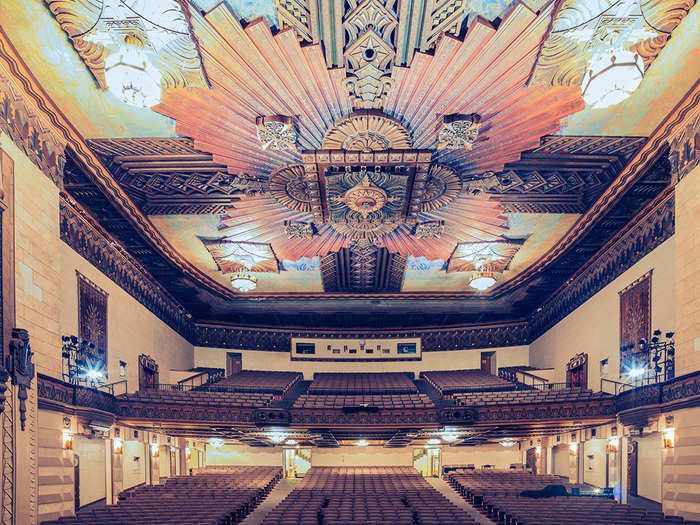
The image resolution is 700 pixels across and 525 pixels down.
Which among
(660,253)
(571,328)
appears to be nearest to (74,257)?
(660,253)

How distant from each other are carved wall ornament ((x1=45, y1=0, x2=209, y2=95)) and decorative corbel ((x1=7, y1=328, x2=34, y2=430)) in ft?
10.7

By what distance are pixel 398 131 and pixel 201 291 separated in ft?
37.1

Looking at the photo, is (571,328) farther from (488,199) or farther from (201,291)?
(201,291)

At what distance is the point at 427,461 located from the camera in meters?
21.6

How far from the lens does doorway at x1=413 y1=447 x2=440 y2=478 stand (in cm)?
2139

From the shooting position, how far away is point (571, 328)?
17016 millimetres

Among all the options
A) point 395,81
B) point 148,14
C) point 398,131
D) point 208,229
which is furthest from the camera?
point 208,229

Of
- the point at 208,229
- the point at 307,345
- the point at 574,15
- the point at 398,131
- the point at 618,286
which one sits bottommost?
the point at 307,345

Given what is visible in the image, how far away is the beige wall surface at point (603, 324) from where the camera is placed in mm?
10750

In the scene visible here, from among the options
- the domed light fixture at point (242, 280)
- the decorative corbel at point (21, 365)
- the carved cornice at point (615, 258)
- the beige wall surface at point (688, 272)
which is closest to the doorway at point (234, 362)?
the domed light fixture at point (242, 280)

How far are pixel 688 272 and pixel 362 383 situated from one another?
46.9ft

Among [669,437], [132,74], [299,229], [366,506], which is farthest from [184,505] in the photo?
[669,437]

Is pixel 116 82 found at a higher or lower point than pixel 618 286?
higher

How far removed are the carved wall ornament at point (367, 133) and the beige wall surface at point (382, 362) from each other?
15123mm
